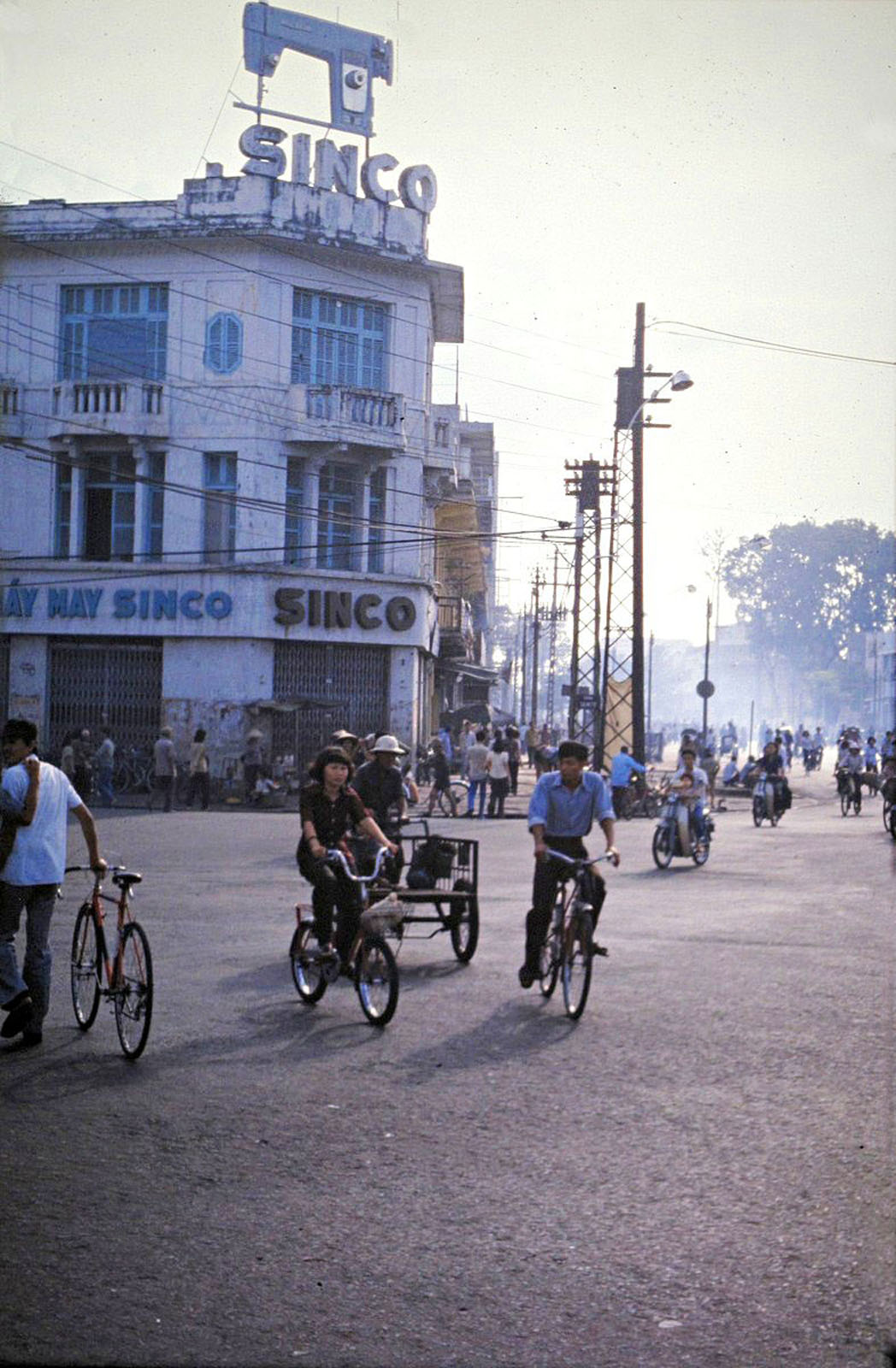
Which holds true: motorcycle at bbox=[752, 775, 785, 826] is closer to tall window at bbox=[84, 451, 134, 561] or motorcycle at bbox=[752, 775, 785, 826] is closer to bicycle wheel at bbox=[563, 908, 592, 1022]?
tall window at bbox=[84, 451, 134, 561]

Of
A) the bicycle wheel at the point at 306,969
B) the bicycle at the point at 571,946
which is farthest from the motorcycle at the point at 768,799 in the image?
the bicycle wheel at the point at 306,969

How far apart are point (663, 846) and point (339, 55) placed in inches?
899

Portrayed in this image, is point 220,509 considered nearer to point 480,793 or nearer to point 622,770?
point 480,793

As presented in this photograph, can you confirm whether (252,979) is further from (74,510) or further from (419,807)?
(74,510)

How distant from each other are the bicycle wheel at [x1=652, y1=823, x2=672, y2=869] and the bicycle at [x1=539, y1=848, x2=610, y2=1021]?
10.7m

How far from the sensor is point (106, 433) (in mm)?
36531

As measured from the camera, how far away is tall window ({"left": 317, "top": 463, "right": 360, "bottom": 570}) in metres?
37.5

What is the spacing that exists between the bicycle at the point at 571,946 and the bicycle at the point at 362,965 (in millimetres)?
1107

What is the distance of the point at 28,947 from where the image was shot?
8734 millimetres

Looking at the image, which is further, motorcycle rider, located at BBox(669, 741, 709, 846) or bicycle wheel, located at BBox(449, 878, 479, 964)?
motorcycle rider, located at BBox(669, 741, 709, 846)

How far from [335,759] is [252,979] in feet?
5.90

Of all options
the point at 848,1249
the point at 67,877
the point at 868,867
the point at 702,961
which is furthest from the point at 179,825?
the point at 848,1249

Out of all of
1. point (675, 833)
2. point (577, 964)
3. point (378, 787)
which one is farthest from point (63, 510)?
point (577, 964)

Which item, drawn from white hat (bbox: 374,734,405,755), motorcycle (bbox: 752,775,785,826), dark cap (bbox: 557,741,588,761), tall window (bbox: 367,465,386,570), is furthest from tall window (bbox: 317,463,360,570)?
dark cap (bbox: 557,741,588,761)
